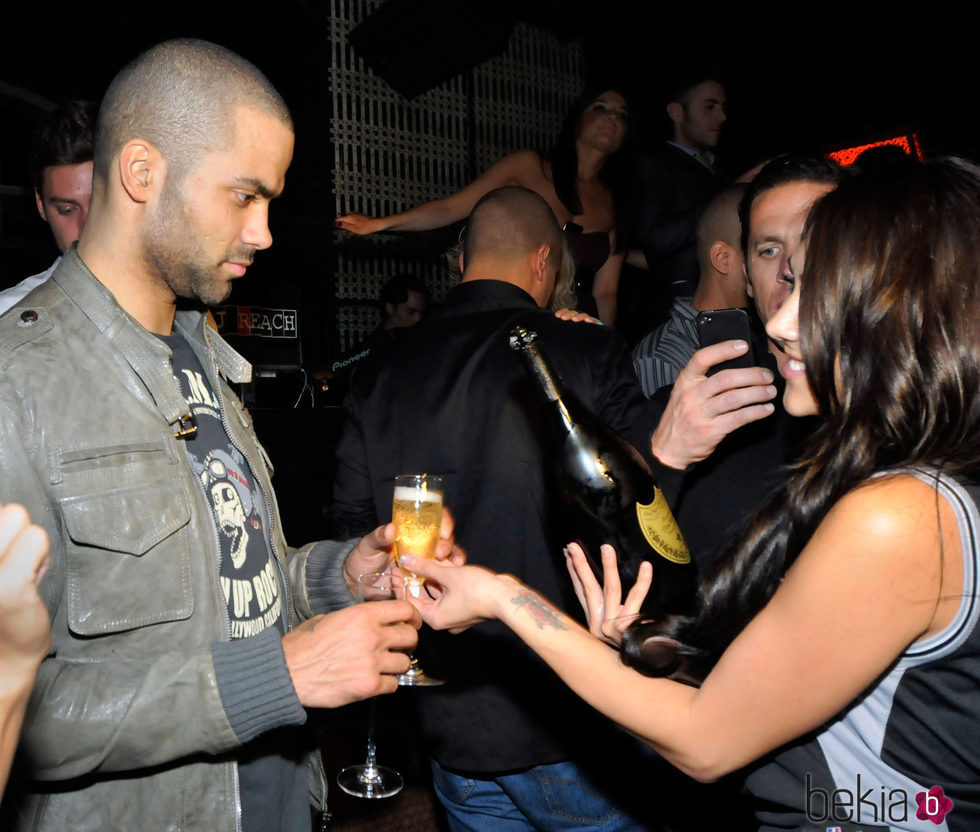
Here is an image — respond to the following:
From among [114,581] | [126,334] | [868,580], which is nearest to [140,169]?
[126,334]

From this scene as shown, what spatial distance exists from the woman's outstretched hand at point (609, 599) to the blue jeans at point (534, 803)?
71 centimetres

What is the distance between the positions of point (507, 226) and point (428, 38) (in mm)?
4191

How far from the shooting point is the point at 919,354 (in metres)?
1.23

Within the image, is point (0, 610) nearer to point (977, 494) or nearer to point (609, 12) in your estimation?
point (977, 494)

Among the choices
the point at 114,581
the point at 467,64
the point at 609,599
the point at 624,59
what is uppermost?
the point at 624,59

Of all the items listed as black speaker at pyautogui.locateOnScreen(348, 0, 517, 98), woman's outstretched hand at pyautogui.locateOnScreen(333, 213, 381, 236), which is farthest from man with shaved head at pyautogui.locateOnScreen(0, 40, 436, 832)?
black speaker at pyautogui.locateOnScreen(348, 0, 517, 98)

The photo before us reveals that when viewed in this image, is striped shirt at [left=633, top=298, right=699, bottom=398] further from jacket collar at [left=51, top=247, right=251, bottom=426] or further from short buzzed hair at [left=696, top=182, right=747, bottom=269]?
jacket collar at [left=51, top=247, right=251, bottom=426]

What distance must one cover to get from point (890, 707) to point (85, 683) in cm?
128

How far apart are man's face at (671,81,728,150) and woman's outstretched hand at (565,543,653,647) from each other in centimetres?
380

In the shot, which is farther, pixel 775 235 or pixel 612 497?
pixel 775 235

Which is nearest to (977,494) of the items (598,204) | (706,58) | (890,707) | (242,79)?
(890,707)

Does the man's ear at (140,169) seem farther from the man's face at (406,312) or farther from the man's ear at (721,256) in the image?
the man's face at (406,312)

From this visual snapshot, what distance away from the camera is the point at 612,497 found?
189cm

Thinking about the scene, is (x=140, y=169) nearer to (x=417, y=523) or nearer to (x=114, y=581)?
(x=114, y=581)
